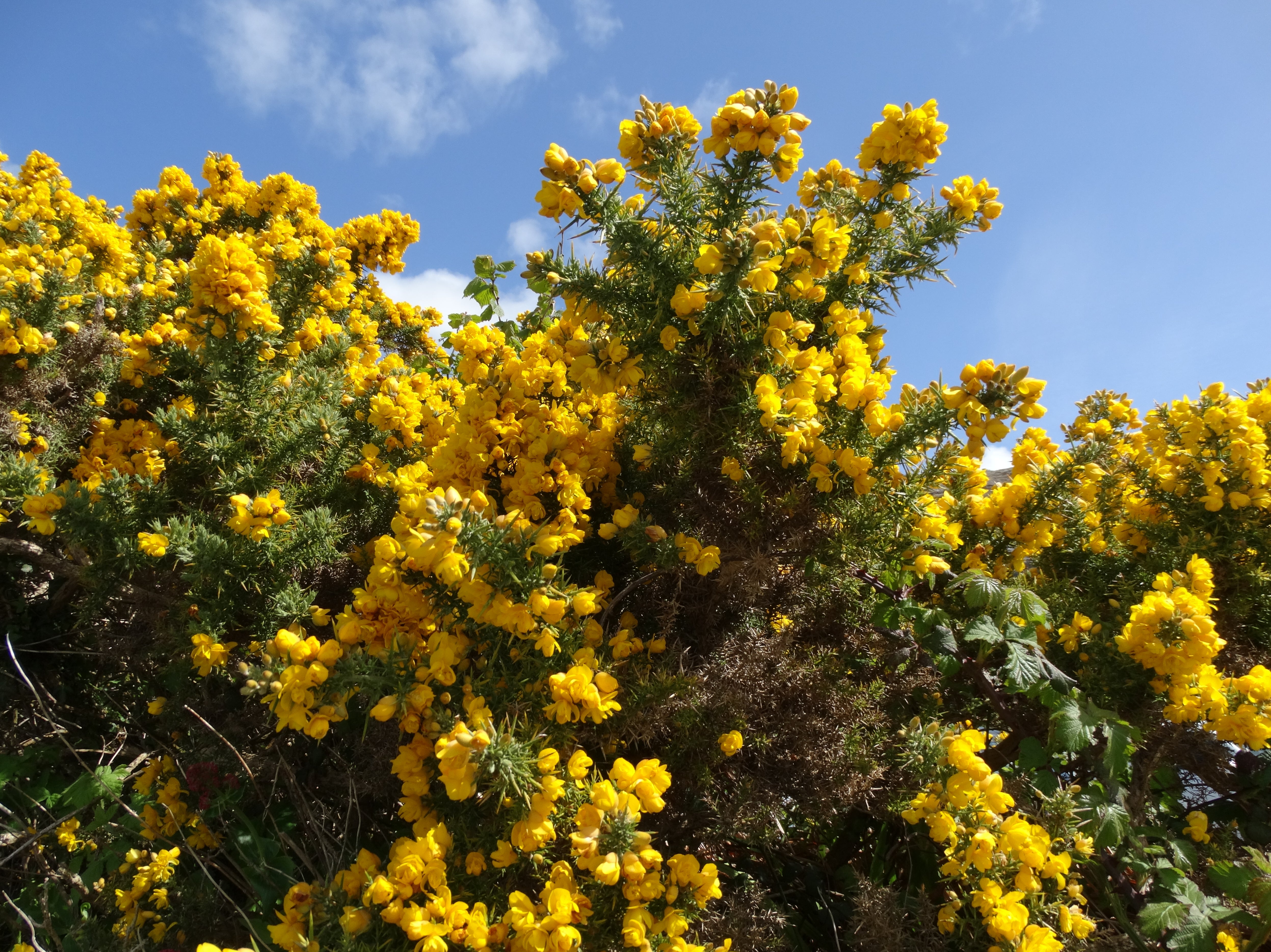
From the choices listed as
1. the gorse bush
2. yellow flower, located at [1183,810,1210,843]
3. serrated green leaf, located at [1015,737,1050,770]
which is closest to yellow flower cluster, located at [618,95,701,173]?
the gorse bush

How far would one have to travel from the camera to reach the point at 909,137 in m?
1.85

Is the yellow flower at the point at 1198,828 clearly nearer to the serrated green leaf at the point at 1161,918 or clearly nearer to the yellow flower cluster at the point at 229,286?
the serrated green leaf at the point at 1161,918

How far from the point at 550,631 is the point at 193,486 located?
1.80 metres

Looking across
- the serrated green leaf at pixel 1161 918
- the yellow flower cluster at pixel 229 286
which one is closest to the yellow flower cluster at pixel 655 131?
the yellow flower cluster at pixel 229 286

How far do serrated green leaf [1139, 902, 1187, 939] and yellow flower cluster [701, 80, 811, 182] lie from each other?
207cm

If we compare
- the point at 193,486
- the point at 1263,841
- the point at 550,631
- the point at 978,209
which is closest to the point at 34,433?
the point at 193,486

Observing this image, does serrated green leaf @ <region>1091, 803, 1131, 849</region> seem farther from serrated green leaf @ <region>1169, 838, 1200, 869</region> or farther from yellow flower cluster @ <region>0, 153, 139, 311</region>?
yellow flower cluster @ <region>0, 153, 139, 311</region>

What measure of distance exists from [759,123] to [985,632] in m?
1.44

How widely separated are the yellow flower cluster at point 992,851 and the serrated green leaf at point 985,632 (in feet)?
0.81

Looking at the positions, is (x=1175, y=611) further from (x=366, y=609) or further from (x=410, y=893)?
(x=366, y=609)

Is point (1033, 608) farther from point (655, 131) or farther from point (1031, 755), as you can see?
point (655, 131)

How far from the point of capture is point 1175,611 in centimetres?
188

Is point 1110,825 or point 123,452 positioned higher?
point 1110,825

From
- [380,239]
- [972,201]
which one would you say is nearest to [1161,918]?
[972,201]
